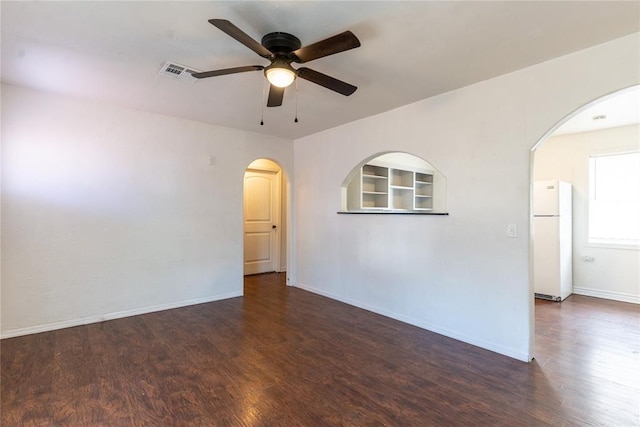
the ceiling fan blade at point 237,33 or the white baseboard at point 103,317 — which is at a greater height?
the ceiling fan blade at point 237,33

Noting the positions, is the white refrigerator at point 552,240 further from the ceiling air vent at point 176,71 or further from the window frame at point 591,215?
the ceiling air vent at point 176,71

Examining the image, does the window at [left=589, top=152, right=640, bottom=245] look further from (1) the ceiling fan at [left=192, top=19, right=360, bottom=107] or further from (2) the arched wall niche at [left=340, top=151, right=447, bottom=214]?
(1) the ceiling fan at [left=192, top=19, right=360, bottom=107]

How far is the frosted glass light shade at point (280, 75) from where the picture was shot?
2.14 meters

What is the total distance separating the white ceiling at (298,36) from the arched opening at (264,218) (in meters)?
2.96

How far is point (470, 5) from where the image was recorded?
6.08 ft

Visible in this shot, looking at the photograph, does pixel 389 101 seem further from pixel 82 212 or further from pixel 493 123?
pixel 82 212

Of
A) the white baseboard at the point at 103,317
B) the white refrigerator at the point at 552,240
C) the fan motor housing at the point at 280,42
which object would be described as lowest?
the white baseboard at the point at 103,317

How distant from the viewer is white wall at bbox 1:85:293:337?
10.3 feet

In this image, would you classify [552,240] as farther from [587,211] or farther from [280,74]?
[280,74]

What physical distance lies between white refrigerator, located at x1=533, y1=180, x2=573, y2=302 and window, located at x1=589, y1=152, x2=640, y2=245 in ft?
1.87

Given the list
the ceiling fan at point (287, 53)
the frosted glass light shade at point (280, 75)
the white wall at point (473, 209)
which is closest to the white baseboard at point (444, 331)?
the white wall at point (473, 209)

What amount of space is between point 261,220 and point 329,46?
4.80 metres

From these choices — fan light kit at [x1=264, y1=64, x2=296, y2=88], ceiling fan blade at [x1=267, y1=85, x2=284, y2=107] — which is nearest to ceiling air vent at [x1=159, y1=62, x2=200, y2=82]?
ceiling fan blade at [x1=267, y1=85, x2=284, y2=107]

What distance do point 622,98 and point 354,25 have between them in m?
3.47
